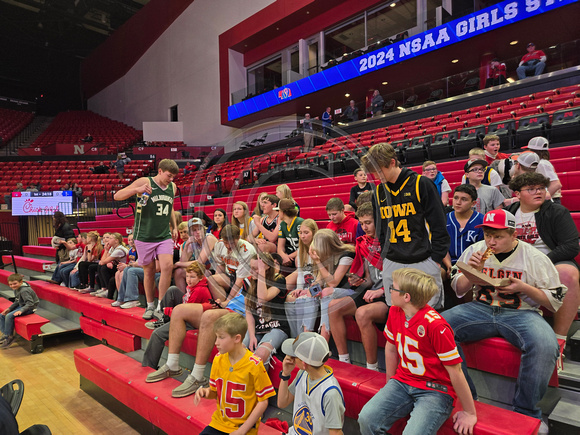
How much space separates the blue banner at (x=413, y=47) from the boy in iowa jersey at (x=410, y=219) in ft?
32.2

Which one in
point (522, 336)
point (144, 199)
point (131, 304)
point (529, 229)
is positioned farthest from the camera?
point (131, 304)

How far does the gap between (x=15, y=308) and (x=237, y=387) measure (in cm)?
488

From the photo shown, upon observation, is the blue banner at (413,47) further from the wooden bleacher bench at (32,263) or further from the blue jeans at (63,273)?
the blue jeans at (63,273)

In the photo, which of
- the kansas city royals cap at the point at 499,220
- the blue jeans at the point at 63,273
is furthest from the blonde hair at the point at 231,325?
the blue jeans at the point at 63,273

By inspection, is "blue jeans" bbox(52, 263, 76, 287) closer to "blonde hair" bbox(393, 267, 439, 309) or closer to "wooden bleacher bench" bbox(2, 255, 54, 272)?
"wooden bleacher bench" bbox(2, 255, 54, 272)

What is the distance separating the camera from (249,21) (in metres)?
15.4

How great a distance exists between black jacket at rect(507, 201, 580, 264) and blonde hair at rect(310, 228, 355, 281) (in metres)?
1.15

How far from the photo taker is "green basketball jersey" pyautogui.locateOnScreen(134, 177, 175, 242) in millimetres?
3436

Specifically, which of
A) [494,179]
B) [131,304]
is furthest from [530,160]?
[131,304]

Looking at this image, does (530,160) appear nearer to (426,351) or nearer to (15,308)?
(426,351)

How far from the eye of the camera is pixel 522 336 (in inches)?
70.0

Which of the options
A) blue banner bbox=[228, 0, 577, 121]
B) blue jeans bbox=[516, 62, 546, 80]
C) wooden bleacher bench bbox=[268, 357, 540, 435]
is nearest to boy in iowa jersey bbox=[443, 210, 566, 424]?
wooden bleacher bench bbox=[268, 357, 540, 435]

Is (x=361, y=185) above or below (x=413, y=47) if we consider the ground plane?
below

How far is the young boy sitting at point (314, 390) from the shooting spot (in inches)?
68.1
